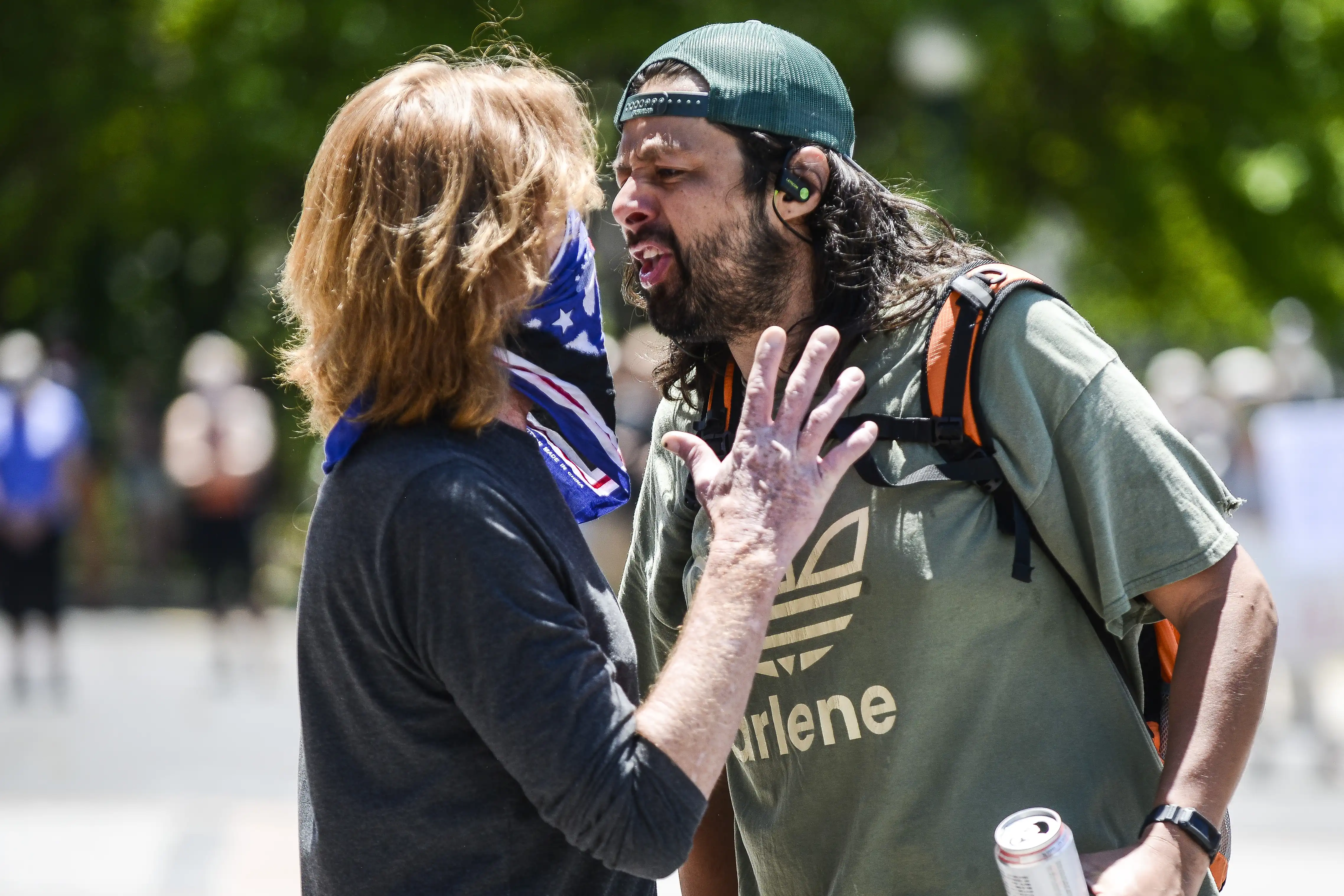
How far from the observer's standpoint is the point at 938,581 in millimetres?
2115

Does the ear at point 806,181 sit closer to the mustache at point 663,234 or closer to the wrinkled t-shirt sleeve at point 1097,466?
the mustache at point 663,234

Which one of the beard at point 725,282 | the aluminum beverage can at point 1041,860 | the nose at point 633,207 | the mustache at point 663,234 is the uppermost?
the nose at point 633,207

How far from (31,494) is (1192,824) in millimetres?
9678

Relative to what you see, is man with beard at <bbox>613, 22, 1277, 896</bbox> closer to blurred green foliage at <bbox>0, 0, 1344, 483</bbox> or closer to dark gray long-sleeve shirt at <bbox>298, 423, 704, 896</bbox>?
dark gray long-sleeve shirt at <bbox>298, 423, 704, 896</bbox>

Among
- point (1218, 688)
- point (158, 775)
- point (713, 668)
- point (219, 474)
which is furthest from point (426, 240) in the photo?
point (219, 474)

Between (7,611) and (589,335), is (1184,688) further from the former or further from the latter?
(7,611)

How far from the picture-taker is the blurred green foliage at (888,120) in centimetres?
1141

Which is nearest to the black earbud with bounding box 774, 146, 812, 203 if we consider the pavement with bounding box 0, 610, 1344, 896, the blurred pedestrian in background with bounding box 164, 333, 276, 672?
the pavement with bounding box 0, 610, 1344, 896

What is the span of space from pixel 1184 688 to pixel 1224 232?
477 inches

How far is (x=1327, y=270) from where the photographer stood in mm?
12938

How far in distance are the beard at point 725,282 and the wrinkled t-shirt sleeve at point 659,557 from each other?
0.23m

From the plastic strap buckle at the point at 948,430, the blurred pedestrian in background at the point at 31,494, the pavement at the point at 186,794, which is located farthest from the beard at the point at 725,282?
the blurred pedestrian in background at the point at 31,494

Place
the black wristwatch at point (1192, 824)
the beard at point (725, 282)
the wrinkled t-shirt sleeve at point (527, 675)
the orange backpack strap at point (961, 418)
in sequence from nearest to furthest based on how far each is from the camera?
the wrinkled t-shirt sleeve at point (527, 675) → the black wristwatch at point (1192, 824) → the orange backpack strap at point (961, 418) → the beard at point (725, 282)

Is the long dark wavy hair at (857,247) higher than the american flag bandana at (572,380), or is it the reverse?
the long dark wavy hair at (857,247)
